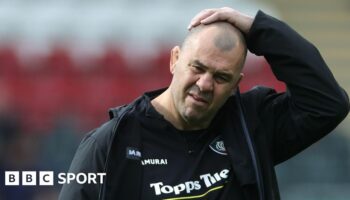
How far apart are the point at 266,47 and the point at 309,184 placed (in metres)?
4.32

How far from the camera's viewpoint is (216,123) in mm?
1865

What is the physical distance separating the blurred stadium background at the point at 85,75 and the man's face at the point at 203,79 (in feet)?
10.5

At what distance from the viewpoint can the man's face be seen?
69.2 inches

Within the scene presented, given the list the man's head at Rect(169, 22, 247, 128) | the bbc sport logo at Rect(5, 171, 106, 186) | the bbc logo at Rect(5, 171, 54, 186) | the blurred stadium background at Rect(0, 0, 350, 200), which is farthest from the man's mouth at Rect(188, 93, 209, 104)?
the blurred stadium background at Rect(0, 0, 350, 200)

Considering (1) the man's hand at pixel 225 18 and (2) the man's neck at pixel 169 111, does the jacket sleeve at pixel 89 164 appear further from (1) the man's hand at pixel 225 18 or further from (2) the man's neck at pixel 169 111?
(1) the man's hand at pixel 225 18

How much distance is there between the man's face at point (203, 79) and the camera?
1.76 meters

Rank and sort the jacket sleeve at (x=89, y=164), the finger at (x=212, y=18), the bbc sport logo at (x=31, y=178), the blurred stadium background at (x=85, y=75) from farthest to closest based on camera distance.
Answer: the blurred stadium background at (x=85, y=75) → the bbc sport logo at (x=31, y=178) → the finger at (x=212, y=18) → the jacket sleeve at (x=89, y=164)

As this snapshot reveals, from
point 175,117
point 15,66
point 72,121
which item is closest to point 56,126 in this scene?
point 72,121

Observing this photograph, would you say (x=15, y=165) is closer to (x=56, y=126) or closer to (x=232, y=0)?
(x=56, y=126)

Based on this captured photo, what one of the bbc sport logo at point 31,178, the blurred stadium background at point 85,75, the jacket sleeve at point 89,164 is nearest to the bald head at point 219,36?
the jacket sleeve at point 89,164

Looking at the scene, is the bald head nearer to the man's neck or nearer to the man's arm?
the man's arm

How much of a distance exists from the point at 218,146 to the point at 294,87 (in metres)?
0.24

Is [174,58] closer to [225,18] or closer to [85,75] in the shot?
[225,18]

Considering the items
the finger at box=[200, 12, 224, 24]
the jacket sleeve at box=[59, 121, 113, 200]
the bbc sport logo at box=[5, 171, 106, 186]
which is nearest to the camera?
the jacket sleeve at box=[59, 121, 113, 200]
